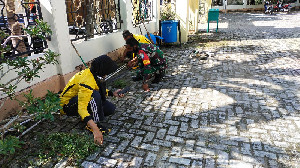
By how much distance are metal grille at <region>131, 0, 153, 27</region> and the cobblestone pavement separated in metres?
2.97

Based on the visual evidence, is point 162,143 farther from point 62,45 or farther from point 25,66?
point 62,45

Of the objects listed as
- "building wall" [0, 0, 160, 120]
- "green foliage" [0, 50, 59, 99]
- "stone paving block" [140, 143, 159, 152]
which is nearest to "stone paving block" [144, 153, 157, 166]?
"stone paving block" [140, 143, 159, 152]

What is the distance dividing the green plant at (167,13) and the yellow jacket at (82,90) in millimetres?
8595

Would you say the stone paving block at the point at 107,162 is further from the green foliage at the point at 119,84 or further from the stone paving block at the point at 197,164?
the green foliage at the point at 119,84

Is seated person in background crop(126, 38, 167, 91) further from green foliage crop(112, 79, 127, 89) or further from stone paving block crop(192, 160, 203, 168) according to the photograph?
stone paving block crop(192, 160, 203, 168)

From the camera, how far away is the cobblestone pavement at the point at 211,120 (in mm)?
3146

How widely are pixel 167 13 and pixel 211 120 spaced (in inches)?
338

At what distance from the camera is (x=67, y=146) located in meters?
3.27

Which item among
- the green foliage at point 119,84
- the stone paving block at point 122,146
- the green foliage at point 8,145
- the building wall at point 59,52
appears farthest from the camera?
the green foliage at point 119,84

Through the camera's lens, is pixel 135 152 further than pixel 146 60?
No

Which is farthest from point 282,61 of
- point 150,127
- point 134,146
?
point 134,146

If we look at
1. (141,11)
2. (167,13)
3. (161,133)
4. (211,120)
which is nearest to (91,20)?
(141,11)

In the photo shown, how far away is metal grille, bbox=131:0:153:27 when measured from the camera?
904 cm

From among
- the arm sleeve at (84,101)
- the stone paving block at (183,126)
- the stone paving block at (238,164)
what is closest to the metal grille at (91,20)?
the arm sleeve at (84,101)
